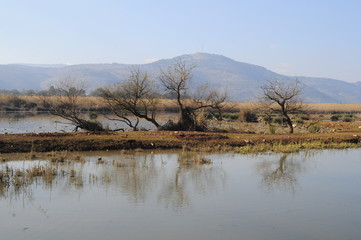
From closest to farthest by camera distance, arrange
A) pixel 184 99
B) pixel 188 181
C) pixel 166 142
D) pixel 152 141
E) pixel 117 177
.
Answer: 1. pixel 188 181
2. pixel 117 177
3. pixel 152 141
4. pixel 166 142
5. pixel 184 99

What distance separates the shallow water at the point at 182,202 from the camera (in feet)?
28.5

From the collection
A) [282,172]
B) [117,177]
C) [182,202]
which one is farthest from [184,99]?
[182,202]

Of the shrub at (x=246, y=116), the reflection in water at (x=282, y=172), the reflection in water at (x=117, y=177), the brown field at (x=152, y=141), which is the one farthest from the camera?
the shrub at (x=246, y=116)

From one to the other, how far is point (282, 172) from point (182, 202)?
5.84 meters

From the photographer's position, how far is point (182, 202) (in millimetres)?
10844

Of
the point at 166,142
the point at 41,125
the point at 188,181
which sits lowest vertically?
the point at 188,181

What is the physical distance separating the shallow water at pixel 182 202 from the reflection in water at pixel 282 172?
3 cm

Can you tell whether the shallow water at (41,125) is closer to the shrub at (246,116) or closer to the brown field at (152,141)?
the brown field at (152,141)

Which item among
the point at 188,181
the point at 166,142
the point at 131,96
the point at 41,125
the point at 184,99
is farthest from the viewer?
the point at 41,125

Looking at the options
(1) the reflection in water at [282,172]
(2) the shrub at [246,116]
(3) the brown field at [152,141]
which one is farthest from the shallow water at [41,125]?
(1) the reflection in water at [282,172]

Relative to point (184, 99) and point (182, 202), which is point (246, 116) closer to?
point (184, 99)

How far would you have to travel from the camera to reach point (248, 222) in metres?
9.34

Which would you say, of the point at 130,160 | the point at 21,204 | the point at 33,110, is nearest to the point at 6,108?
the point at 33,110

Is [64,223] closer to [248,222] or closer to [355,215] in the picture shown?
[248,222]
